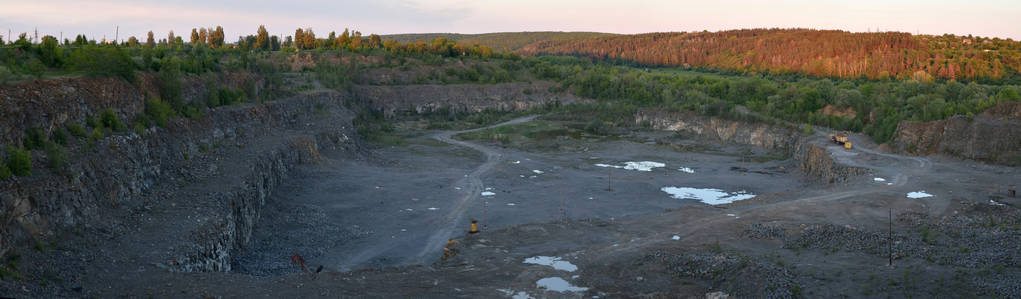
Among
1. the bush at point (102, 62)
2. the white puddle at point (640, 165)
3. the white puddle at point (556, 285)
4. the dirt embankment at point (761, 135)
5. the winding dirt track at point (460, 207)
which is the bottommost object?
the winding dirt track at point (460, 207)

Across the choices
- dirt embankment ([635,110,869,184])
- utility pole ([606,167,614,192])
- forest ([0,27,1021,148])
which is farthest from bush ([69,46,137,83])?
dirt embankment ([635,110,869,184])

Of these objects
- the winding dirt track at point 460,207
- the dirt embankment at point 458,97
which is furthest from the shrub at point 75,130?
the dirt embankment at point 458,97

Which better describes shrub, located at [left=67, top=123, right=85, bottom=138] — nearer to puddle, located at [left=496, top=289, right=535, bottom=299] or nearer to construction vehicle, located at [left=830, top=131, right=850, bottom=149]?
puddle, located at [left=496, top=289, right=535, bottom=299]

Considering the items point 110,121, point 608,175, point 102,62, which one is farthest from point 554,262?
point 608,175

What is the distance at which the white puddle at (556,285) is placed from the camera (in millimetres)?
17281

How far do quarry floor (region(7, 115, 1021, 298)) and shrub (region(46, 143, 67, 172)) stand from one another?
368 cm

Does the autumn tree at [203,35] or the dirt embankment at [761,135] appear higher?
the autumn tree at [203,35]

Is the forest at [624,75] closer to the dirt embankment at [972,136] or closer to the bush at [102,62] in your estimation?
the bush at [102,62]

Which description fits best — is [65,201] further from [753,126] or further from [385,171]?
[753,126]

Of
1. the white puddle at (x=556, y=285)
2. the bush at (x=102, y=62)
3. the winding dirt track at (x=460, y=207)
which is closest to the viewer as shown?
the white puddle at (x=556, y=285)

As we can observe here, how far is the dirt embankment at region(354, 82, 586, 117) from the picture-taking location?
7700 cm

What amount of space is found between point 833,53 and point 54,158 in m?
122

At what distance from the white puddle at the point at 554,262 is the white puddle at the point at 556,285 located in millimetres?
1147

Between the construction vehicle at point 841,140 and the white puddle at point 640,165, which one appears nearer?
the construction vehicle at point 841,140
